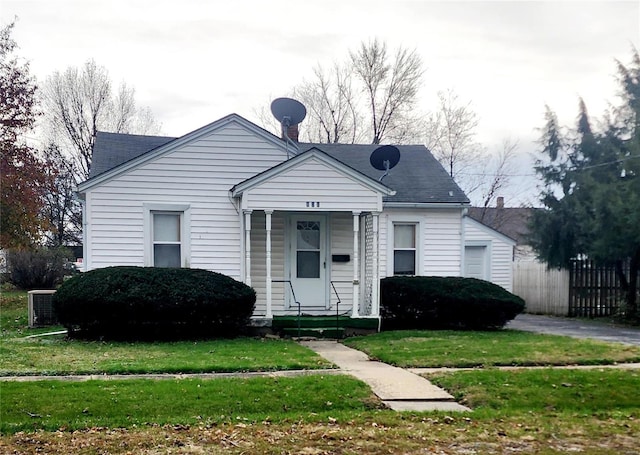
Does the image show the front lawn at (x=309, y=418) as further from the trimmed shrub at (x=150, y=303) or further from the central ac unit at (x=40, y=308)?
the central ac unit at (x=40, y=308)

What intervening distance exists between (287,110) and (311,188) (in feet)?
13.2

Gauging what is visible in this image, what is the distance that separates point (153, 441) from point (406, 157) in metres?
14.3

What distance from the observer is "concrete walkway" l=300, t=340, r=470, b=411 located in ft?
23.4

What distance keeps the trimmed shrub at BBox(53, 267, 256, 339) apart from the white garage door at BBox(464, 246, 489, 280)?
1183 centimetres

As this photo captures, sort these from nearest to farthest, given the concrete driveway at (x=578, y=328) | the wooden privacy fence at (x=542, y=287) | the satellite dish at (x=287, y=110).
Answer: the concrete driveway at (x=578, y=328), the satellite dish at (x=287, y=110), the wooden privacy fence at (x=542, y=287)

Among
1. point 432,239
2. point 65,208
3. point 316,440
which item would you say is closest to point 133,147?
point 432,239

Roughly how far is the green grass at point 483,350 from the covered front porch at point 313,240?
1911 millimetres

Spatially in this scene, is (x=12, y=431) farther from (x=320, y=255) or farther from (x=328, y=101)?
(x=328, y=101)

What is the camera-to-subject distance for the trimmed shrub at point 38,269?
24.8 metres

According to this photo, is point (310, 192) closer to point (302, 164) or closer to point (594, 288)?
point (302, 164)

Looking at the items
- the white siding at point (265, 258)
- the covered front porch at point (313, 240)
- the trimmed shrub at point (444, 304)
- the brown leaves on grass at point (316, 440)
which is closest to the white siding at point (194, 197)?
the white siding at point (265, 258)

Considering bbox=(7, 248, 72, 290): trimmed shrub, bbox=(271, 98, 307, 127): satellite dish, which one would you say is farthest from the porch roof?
bbox=(7, 248, 72, 290): trimmed shrub

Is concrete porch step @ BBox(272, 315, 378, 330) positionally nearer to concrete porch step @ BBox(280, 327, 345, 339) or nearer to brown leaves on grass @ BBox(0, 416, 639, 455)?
concrete porch step @ BBox(280, 327, 345, 339)

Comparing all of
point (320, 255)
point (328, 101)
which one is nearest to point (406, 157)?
point (320, 255)
